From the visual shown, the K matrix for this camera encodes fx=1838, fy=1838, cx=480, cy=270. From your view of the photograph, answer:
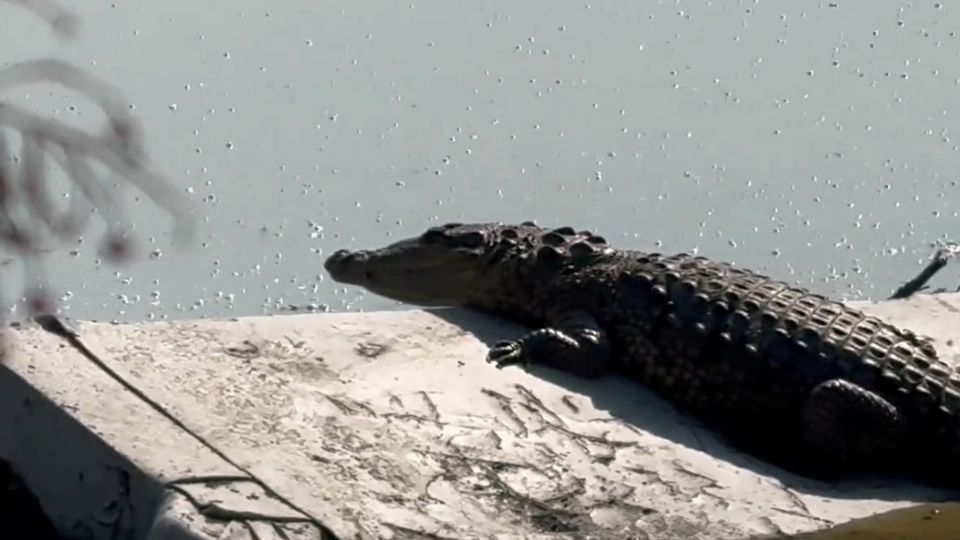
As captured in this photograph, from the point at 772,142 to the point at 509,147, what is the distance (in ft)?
3.91

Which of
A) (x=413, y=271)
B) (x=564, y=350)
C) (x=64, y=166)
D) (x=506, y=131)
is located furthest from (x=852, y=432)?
(x=64, y=166)

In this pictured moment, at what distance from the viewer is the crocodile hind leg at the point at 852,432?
502 centimetres

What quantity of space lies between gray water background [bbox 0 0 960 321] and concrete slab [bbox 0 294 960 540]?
104 cm

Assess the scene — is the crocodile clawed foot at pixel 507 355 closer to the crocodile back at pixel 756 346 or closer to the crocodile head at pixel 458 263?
the crocodile back at pixel 756 346

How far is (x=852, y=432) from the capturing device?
16.4 feet

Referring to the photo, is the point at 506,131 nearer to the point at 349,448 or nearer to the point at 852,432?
the point at 852,432

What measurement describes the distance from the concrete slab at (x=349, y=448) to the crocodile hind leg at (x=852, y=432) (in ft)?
0.27

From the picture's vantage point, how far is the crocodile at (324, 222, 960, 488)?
16.6 ft

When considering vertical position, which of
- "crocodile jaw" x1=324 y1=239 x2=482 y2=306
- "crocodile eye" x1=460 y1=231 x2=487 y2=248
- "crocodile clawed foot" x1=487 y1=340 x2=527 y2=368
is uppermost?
"crocodile eye" x1=460 y1=231 x2=487 y2=248

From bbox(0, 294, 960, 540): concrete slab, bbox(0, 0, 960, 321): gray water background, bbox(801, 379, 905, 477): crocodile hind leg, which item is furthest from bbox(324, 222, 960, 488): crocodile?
bbox(0, 0, 960, 321): gray water background

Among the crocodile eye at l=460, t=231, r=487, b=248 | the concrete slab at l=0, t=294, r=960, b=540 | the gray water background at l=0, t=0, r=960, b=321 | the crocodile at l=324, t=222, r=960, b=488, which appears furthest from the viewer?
the gray water background at l=0, t=0, r=960, b=321

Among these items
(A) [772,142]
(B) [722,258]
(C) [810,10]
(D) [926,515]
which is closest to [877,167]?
(A) [772,142]

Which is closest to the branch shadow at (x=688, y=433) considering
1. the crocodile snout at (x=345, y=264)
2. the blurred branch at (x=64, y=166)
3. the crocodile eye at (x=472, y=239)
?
the crocodile eye at (x=472, y=239)

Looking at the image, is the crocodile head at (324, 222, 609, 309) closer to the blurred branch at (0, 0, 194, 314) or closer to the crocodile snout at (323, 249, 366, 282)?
the crocodile snout at (323, 249, 366, 282)
